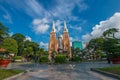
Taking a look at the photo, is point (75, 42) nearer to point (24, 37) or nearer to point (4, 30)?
point (24, 37)

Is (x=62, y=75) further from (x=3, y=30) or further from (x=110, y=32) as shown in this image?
(x=110, y=32)

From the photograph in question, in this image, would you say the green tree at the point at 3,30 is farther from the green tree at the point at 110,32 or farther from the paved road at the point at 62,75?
the green tree at the point at 110,32

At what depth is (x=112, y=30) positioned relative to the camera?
35125 mm

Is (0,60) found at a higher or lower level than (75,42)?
lower

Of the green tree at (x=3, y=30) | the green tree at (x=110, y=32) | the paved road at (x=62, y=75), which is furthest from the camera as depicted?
the green tree at (x=110, y=32)

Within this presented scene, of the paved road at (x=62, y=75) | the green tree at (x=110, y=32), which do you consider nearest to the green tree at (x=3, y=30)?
the paved road at (x=62, y=75)

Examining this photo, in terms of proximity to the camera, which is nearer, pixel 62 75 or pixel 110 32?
pixel 62 75

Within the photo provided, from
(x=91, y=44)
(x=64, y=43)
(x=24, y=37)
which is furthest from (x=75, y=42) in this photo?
(x=91, y=44)

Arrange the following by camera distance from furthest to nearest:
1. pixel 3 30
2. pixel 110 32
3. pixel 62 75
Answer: pixel 110 32, pixel 3 30, pixel 62 75

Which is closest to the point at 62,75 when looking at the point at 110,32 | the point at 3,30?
the point at 3,30

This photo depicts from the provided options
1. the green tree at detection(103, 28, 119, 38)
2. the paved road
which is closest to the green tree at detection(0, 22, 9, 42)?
the paved road

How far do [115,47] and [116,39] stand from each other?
169 cm

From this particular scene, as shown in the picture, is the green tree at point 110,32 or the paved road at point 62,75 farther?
the green tree at point 110,32

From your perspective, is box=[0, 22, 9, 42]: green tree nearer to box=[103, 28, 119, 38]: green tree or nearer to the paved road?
the paved road
